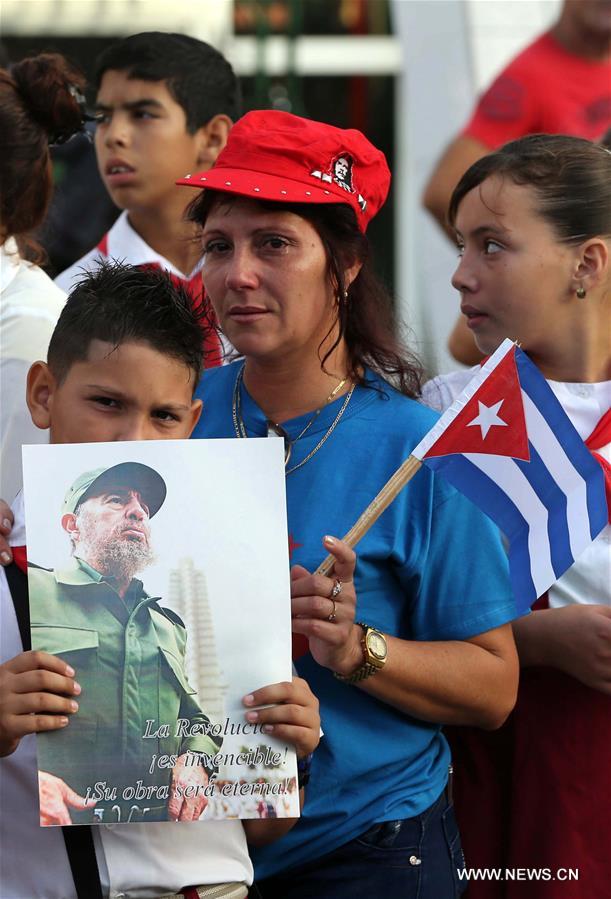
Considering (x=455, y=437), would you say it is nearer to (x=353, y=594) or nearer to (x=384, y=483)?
(x=384, y=483)

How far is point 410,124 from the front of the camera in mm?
6785

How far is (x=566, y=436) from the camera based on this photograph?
96.3 inches

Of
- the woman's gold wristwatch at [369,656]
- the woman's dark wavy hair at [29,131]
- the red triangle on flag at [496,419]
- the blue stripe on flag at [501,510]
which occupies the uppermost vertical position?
the woman's dark wavy hair at [29,131]

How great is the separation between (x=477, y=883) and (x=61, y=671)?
1.18 meters

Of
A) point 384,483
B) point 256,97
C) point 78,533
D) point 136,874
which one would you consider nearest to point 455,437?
point 384,483

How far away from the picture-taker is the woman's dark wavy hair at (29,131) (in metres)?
3.08

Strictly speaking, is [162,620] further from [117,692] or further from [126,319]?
[126,319]

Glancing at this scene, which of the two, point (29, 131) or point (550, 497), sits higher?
point (29, 131)

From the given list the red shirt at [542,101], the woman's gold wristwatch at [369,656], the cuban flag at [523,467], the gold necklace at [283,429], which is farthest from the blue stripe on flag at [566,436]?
the red shirt at [542,101]

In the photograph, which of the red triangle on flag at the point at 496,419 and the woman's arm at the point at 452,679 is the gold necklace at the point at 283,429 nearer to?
the red triangle on flag at the point at 496,419

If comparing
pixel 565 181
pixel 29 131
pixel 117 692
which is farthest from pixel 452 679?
pixel 29 131

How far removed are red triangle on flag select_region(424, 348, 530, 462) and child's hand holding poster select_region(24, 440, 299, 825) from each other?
0.40 metres

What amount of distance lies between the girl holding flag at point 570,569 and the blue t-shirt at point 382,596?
336 millimetres

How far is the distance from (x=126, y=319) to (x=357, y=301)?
1.72 feet
